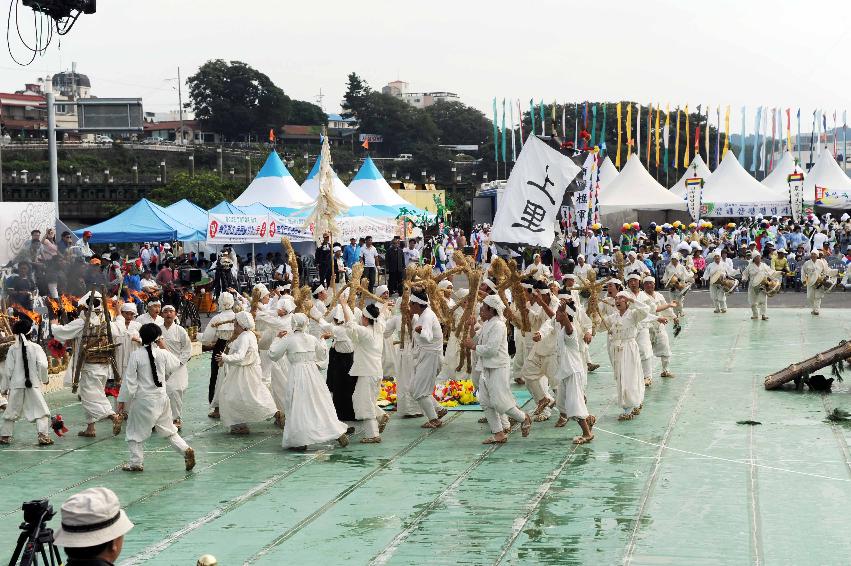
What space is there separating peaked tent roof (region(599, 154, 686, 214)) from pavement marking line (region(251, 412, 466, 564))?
1156 inches

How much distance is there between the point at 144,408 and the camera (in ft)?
33.3

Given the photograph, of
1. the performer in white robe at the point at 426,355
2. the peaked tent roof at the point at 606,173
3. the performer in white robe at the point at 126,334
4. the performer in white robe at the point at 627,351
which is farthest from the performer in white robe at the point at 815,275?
the peaked tent roof at the point at 606,173

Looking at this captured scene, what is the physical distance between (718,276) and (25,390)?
579 inches

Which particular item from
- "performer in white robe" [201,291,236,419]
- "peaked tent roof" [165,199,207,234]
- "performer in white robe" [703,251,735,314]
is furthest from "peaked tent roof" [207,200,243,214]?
"performer in white robe" [201,291,236,419]

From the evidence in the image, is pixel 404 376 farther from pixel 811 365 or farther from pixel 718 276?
pixel 718 276

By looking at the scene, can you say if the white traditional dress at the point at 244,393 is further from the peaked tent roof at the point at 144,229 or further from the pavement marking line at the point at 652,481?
the peaked tent roof at the point at 144,229

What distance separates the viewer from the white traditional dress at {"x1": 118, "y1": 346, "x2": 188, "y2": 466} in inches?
399

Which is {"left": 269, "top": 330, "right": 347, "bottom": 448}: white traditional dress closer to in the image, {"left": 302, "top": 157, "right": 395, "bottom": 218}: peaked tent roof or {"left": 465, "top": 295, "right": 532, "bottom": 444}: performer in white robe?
{"left": 465, "top": 295, "right": 532, "bottom": 444}: performer in white robe

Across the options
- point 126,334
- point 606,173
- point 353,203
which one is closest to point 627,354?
point 126,334

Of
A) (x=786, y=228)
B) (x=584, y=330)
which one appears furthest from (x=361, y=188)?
(x=584, y=330)

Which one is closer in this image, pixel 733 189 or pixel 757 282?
pixel 757 282

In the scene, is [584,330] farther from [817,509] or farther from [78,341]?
[78,341]

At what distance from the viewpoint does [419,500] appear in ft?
29.5

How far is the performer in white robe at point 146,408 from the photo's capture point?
1012 cm
